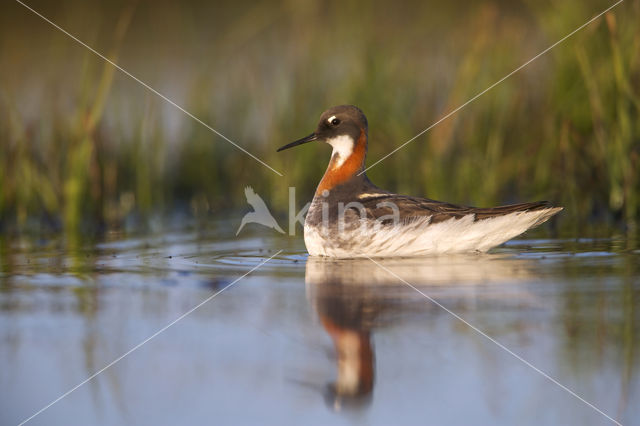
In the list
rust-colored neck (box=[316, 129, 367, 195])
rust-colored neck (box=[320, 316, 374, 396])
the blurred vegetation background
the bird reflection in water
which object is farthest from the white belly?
rust-colored neck (box=[320, 316, 374, 396])

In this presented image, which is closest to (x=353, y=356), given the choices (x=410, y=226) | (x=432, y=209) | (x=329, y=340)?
(x=329, y=340)

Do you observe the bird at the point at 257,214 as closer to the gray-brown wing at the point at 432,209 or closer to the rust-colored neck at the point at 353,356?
the gray-brown wing at the point at 432,209

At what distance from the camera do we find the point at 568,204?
8.05 meters

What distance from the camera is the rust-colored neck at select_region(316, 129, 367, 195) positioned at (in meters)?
7.23

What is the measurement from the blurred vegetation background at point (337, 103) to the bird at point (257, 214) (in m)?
0.15

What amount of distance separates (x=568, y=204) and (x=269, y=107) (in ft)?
11.1

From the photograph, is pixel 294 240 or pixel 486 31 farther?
pixel 486 31

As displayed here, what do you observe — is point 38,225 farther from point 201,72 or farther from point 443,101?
point 443,101

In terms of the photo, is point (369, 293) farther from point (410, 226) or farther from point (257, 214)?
point (257, 214)

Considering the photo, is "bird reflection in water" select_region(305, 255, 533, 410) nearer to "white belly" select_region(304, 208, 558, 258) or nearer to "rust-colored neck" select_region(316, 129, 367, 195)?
"white belly" select_region(304, 208, 558, 258)

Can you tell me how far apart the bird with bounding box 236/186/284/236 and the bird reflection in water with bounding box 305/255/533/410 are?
7.46ft

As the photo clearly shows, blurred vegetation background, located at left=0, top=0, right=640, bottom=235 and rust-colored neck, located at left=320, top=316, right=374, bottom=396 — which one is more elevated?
blurred vegetation background, located at left=0, top=0, right=640, bottom=235

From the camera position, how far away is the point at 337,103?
916 centimetres

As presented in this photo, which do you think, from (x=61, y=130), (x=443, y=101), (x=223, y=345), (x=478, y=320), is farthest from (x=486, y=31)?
(x=223, y=345)
